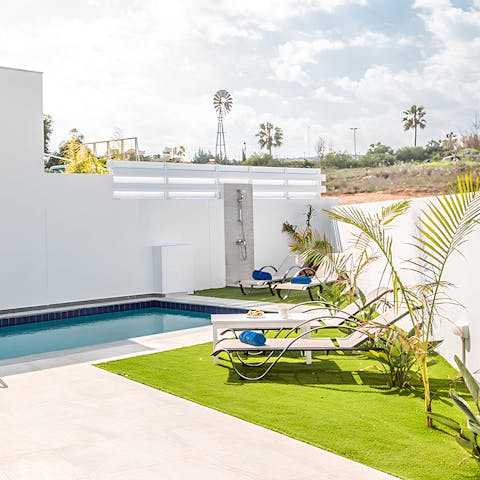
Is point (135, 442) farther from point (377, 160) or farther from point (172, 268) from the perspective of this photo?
point (377, 160)

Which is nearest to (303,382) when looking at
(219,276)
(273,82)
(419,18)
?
(219,276)

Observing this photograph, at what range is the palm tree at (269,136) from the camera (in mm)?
44594

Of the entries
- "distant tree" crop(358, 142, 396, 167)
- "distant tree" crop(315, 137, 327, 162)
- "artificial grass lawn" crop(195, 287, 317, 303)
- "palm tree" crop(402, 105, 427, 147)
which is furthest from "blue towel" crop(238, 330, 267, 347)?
"palm tree" crop(402, 105, 427, 147)

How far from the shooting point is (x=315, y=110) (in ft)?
131

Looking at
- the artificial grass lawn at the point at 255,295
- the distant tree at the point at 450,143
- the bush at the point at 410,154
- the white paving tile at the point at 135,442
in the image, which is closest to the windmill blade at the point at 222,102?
the bush at the point at 410,154

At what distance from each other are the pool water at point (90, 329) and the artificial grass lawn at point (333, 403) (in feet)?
7.27

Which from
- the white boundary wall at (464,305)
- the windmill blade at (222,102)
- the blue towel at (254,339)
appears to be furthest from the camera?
the windmill blade at (222,102)

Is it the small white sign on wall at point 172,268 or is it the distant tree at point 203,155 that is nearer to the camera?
the small white sign on wall at point 172,268

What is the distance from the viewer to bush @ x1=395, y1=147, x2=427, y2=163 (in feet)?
128

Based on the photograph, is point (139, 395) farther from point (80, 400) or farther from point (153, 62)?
point (153, 62)

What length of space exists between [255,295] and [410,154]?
28.8m

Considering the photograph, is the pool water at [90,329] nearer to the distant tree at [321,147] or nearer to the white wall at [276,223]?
the white wall at [276,223]

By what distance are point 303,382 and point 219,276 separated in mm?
8388

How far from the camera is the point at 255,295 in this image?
13406mm
